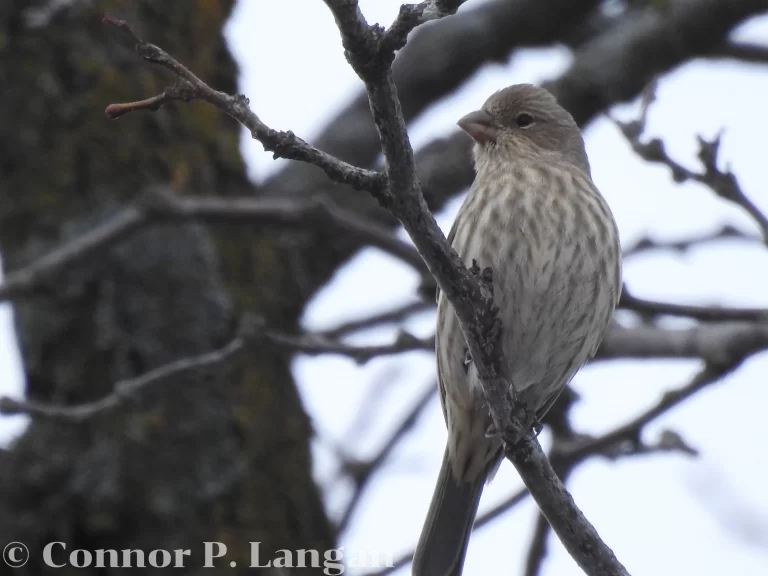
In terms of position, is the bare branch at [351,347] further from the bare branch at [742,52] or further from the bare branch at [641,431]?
the bare branch at [742,52]

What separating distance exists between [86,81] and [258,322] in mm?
2021

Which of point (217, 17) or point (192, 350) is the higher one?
point (217, 17)

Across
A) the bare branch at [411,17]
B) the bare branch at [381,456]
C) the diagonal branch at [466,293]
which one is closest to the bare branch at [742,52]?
the bare branch at [381,456]

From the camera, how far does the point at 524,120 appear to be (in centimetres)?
605

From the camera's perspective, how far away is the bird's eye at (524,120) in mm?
6039

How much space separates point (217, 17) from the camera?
6.91m

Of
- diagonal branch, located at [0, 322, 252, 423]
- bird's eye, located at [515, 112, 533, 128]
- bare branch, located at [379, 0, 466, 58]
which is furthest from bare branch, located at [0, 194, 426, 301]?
bare branch, located at [379, 0, 466, 58]

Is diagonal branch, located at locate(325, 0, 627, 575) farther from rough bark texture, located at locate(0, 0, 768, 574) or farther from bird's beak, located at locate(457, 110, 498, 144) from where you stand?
bird's beak, located at locate(457, 110, 498, 144)

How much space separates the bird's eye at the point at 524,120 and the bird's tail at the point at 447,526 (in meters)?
1.73

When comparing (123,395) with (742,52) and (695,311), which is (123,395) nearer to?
(695,311)

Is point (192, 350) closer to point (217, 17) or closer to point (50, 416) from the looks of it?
point (50, 416)

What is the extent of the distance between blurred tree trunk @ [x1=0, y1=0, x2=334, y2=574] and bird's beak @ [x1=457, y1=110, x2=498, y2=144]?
1.22 metres

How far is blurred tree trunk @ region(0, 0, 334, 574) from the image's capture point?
5316 mm

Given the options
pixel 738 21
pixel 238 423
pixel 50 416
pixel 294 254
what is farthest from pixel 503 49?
pixel 50 416
